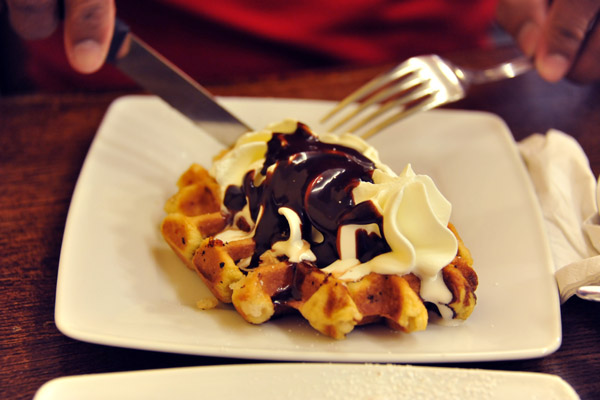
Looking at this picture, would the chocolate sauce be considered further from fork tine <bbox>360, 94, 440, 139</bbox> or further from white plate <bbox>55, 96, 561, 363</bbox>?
fork tine <bbox>360, 94, 440, 139</bbox>

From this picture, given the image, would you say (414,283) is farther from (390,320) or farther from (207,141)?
(207,141)

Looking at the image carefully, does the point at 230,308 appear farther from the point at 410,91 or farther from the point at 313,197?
the point at 410,91

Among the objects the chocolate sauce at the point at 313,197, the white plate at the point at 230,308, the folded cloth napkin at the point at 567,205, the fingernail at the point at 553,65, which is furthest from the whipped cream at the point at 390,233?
the fingernail at the point at 553,65

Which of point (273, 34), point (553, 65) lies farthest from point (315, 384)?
point (273, 34)

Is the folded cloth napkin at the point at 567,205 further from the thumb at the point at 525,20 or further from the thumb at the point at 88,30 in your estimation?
the thumb at the point at 88,30

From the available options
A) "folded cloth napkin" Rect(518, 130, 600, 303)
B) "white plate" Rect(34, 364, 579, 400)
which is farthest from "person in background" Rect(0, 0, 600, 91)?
"white plate" Rect(34, 364, 579, 400)
